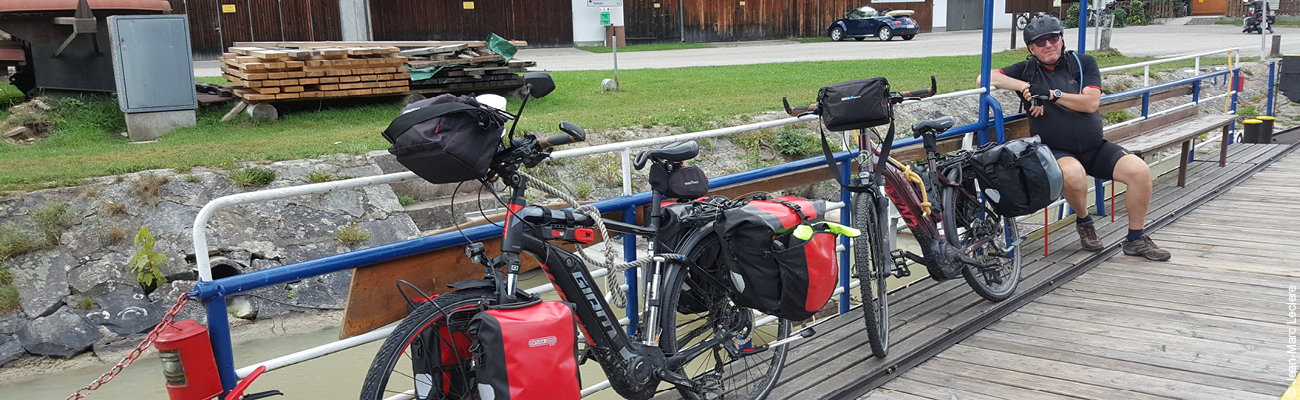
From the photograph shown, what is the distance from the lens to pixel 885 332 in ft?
13.0

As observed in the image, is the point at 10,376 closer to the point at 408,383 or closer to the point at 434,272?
the point at 408,383

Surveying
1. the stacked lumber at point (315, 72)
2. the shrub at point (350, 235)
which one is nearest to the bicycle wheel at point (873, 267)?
the shrub at point (350, 235)

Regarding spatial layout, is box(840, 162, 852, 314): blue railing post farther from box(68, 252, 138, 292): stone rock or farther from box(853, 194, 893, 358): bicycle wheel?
box(68, 252, 138, 292): stone rock

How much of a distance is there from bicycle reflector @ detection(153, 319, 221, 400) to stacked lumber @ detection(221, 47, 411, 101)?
854 cm

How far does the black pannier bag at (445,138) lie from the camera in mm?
2453

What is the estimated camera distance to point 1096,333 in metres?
4.26

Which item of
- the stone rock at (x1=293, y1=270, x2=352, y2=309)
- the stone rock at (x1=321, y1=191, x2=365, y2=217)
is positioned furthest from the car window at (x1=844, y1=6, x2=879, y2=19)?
the stone rock at (x1=293, y1=270, x2=352, y2=309)

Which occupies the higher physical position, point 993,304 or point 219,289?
point 219,289

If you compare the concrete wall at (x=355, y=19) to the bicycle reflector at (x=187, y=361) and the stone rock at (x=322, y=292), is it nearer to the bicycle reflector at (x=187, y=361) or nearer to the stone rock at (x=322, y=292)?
the stone rock at (x=322, y=292)

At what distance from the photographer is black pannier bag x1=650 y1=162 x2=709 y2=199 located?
11.0 ft

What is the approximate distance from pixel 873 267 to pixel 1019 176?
1127 millimetres

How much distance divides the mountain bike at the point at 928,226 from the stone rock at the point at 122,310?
5088mm

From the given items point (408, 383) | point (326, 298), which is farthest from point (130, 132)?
point (408, 383)

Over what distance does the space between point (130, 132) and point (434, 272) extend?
7922 mm
